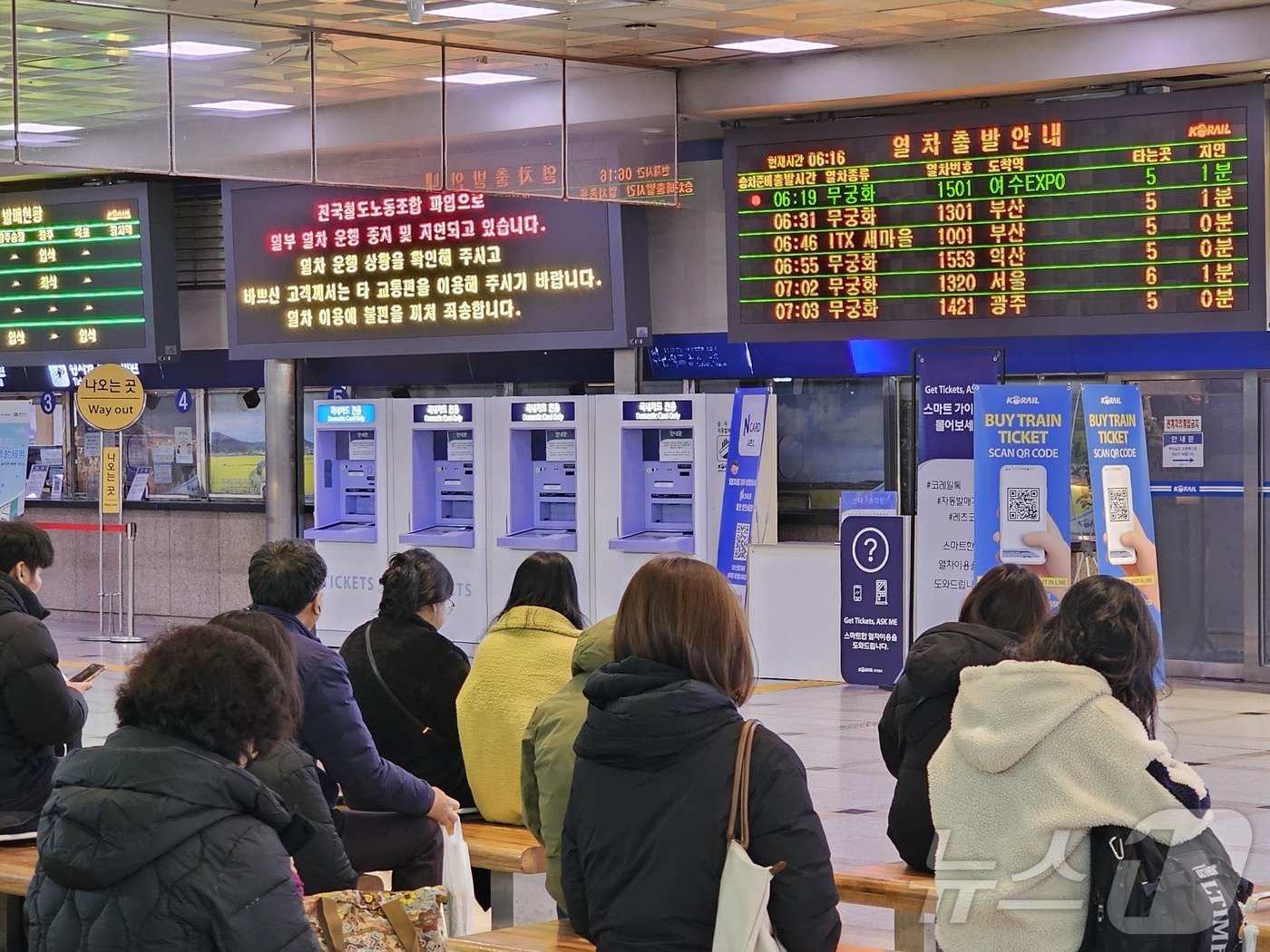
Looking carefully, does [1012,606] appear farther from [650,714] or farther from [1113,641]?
[650,714]

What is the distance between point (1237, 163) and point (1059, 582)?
2.21 meters

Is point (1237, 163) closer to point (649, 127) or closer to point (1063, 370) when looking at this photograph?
point (1063, 370)

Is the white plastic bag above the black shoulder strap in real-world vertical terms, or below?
below

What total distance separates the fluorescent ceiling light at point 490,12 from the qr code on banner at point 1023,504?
3252mm

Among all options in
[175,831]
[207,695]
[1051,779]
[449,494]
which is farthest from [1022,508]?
[175,831]

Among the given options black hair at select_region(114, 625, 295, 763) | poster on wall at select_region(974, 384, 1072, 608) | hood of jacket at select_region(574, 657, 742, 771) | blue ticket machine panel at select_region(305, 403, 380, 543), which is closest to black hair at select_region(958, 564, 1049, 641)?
hood of jacket at select_region(574, 657, 742, 771)

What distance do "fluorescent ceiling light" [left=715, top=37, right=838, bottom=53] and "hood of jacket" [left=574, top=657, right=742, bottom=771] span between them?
6828 millimetres

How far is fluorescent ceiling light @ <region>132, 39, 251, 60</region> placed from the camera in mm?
7984

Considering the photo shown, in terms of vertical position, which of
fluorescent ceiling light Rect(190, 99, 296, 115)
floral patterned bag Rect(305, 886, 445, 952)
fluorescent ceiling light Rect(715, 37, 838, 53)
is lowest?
floral patterned bag Rect(305, 886, 445, 952)

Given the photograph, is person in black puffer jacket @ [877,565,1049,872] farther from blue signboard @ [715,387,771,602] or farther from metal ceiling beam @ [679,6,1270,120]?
blue signboard @ [715,387,771,602]

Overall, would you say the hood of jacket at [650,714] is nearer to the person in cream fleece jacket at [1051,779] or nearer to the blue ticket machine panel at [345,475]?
the person in cream fleece jacket at [1051,779]

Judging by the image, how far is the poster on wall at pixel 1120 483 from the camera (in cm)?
862

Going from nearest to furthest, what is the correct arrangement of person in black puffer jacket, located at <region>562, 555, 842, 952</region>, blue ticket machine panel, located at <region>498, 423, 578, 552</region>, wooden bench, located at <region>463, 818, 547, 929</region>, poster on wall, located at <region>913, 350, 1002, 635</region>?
1. person in black puffer jacket, located at <region>562, 555, 842, 952</region>
2. wooden bench, located at <region>463, 818, 547, 929</region>
3. poster on wall, located at <region>913, 350, 1002, 635</region>
4. blue ticket machine panel, located at <region>498, 423, 578, 552</region>

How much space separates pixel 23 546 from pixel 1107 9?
5.83m
